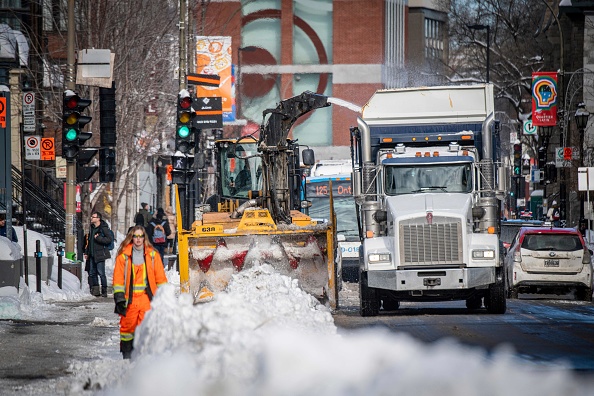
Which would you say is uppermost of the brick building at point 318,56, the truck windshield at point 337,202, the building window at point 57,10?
the brick building at point 318,56

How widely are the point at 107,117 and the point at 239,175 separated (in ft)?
9.82

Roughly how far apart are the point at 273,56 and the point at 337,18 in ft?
21.8

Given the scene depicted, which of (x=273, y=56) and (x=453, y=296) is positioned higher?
(x=273, y=56)

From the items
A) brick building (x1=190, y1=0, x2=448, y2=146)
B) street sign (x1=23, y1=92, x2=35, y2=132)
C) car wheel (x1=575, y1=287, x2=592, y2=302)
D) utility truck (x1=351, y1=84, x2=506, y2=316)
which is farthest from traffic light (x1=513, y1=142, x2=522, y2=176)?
brick building (x1=190, y1=0, x2=448, y2=146)

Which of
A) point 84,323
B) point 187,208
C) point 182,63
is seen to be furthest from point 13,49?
point 84,323

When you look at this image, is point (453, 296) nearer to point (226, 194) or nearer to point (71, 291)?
point (226, 194)

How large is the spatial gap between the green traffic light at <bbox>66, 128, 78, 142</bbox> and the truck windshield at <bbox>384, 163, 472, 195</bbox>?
6.77 meters

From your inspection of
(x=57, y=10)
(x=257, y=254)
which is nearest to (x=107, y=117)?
(x=257, y=254)

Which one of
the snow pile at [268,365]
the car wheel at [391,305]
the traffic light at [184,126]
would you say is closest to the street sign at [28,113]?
the traffic light at [184,126]

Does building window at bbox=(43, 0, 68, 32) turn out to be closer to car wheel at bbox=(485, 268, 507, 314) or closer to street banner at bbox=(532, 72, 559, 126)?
street banner at bbox=(532, 72, 559, 126)

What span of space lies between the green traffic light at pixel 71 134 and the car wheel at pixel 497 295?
29.2 feet

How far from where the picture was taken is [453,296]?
21.3 meters

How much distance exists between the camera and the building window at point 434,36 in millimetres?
129875

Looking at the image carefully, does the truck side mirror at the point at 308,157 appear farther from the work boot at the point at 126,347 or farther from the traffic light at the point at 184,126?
the work boot at the point at 126,347
